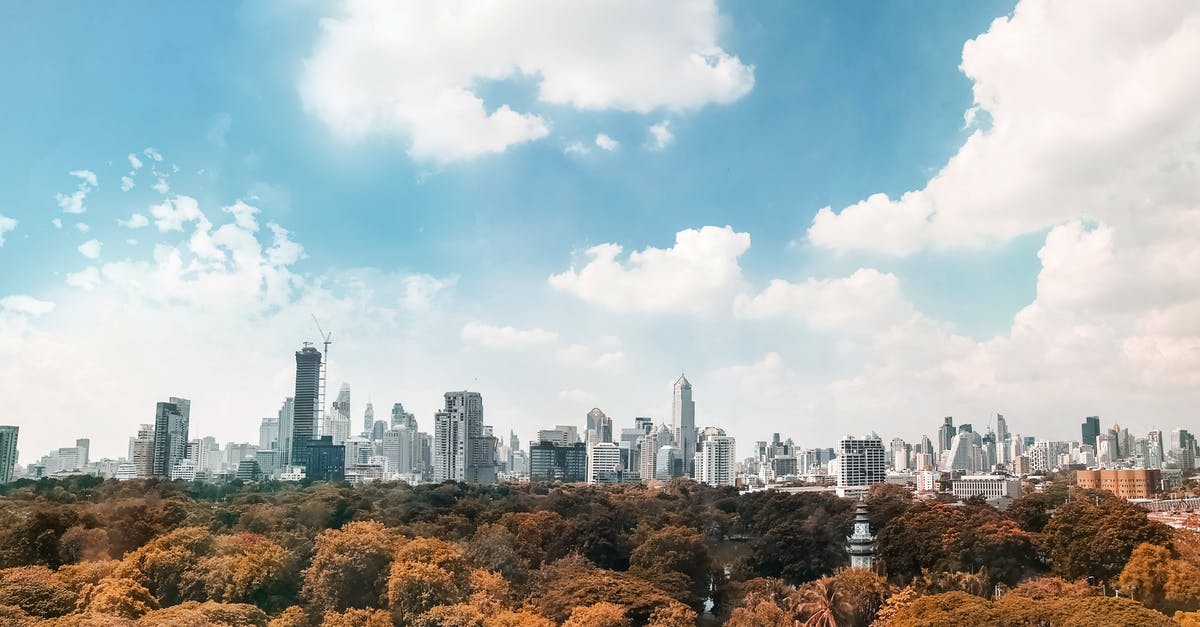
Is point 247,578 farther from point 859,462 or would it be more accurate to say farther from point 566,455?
point 566,455

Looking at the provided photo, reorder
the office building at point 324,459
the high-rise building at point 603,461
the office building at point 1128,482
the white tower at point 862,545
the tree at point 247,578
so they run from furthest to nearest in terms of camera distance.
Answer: the high-rise building at point 603,461
the office building at point 324,459
the office building at point 1128,482
the white tower at point 862,545
the tree at point 247,578

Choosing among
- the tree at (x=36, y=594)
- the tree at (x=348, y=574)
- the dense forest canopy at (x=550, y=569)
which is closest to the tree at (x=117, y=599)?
the dense forest canopy at (x=550, y=569)

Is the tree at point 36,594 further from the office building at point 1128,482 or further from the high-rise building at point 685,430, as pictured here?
the high-rise building at point 685,430

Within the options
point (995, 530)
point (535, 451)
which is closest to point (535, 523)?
point (995, 530)

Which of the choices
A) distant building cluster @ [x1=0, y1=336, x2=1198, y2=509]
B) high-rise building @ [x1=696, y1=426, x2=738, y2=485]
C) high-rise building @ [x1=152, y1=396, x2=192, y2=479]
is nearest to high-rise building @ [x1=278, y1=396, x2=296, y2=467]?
distant building cluster @ [x1=0, y1=336, x2=1198, y2=509]

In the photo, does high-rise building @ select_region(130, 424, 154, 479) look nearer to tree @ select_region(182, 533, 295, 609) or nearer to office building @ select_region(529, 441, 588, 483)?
office building @ select_region(529, 441, 588, 483)

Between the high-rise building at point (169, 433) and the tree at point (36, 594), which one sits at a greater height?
the high-rise building at point (169, 433)
